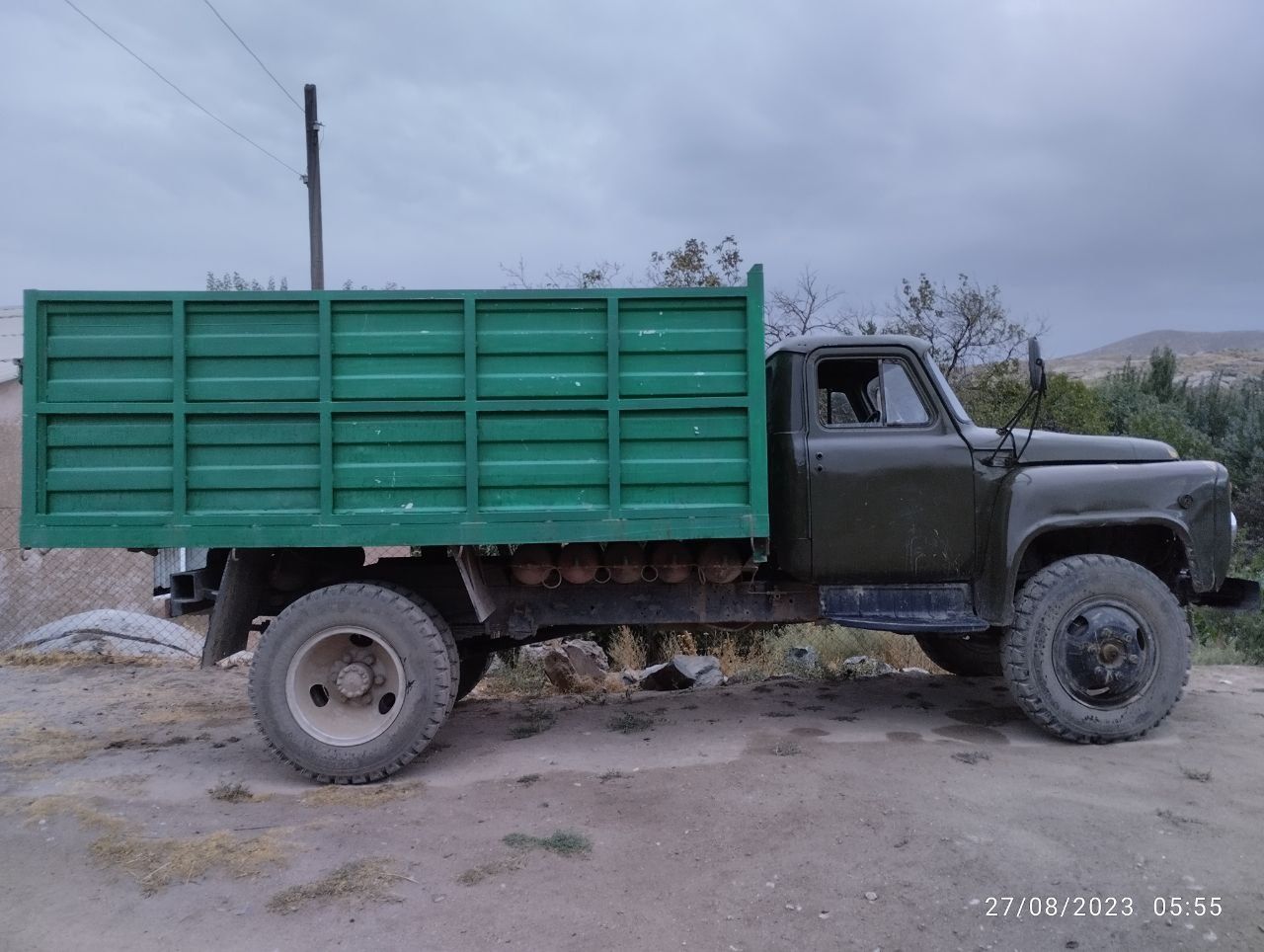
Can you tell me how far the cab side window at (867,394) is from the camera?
17.2 feet

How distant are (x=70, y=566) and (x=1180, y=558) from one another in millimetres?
10728

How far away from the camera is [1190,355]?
176 feet

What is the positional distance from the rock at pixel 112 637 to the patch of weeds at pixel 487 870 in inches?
242

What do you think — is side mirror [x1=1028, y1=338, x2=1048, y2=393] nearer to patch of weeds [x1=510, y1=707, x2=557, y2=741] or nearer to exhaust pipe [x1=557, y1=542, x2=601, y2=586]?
exhaust pipe [x1=557, y1=542, x2=601, y2=586]

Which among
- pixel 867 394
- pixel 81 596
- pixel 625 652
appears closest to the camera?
pixel 867 394

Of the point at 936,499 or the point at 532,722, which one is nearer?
the point at 936,499

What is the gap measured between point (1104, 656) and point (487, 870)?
3.40 m

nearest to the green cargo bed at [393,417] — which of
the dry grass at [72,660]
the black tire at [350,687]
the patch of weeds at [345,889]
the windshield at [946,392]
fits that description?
the black tire at [350,687]

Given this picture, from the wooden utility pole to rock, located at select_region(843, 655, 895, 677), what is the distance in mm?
8464

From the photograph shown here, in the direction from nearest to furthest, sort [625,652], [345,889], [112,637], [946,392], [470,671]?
[345,889] < [946,392] < [470,671] < [112,637] < [625,652]

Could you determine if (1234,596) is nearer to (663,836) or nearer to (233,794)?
(663,836)

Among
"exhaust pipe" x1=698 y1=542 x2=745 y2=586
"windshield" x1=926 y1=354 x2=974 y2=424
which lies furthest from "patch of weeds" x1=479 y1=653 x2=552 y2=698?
"windshield" x1=926 y1=354 x2=974 y2=424

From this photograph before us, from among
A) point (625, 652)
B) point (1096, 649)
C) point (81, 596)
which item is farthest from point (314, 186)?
point (1096, 649)

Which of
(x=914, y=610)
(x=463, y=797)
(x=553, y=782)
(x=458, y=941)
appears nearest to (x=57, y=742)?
(x=463, y=797)
